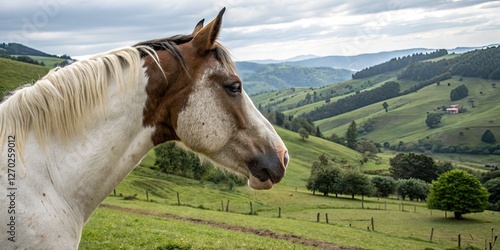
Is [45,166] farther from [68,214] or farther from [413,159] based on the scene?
[413,159]

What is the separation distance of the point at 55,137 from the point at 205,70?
122cm

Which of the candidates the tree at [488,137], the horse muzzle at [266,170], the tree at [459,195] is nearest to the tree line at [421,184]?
the tree at [459,195]

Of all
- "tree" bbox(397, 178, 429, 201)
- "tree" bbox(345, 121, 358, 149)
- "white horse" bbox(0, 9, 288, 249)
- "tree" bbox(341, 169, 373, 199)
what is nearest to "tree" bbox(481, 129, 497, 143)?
"tree" bbox(345, 121, 358, 149)

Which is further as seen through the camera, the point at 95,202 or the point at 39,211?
the point at 95,202

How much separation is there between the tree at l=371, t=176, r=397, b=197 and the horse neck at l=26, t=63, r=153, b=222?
9885 cm

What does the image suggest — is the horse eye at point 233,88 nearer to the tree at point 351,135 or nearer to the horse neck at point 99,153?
the horse neck at point 99,153

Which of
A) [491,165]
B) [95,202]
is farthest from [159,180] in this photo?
[491,165]

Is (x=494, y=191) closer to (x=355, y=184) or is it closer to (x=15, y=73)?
(x=355, y=184)

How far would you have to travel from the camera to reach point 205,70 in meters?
3.17

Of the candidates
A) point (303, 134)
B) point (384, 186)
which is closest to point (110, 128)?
point (384, 186)

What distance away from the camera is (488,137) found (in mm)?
175250

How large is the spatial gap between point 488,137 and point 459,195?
13007cm

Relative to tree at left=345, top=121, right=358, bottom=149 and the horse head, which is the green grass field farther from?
tree at left=345, top=121, right=358, bottom=149

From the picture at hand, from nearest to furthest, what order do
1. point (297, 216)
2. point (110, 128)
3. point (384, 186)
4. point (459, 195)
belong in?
point (110, 128) < point (297, 216) < point (459, 195) < point (384, 186)
